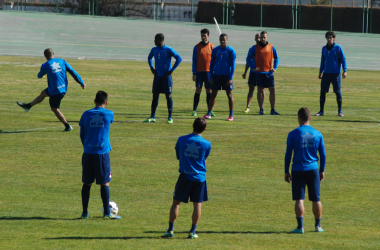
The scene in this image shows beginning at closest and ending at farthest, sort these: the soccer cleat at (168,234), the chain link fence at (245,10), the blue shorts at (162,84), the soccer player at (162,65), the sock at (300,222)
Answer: the soccer cleat at (168,234) → the sock at (300,222) → the soccer player at (162,65) → the blue shorts at (162,84) → the chain link fence at (245,10)

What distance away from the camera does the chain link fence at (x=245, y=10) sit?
167ft

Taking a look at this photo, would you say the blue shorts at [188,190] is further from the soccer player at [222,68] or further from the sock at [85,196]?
the soccer player at [222,68]

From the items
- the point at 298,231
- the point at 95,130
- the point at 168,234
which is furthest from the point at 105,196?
the point at 298,231

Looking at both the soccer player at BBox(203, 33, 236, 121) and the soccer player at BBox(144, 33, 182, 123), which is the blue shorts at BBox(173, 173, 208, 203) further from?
the soccer player at BBox(203, 33, 236, 121)

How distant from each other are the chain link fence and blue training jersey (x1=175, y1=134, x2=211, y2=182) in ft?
145

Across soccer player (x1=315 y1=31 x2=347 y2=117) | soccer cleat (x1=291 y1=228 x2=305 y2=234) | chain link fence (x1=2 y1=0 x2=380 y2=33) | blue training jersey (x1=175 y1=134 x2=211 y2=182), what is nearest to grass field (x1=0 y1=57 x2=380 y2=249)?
soccer cleat (x1=291 y1=228 x2=305 y2=234)

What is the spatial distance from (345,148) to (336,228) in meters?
5.91

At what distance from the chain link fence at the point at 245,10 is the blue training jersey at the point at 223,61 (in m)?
34.8

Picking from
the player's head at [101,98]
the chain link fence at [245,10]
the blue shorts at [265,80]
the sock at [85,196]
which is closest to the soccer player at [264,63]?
the blue shorts at [265,80]

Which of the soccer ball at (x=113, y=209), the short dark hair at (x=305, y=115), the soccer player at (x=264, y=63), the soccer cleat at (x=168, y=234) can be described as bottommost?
the soccer cleat at (x=168, y=234)

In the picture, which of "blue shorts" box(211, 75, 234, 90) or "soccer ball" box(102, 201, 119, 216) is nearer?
"soccer ball" box(102, 201, 119, 216)

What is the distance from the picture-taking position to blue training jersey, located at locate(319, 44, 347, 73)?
1751cm

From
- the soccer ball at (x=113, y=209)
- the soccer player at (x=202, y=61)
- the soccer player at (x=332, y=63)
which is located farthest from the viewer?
the soccer player at (x=332, y=63)

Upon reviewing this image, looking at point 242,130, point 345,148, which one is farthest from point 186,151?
point 242,130
